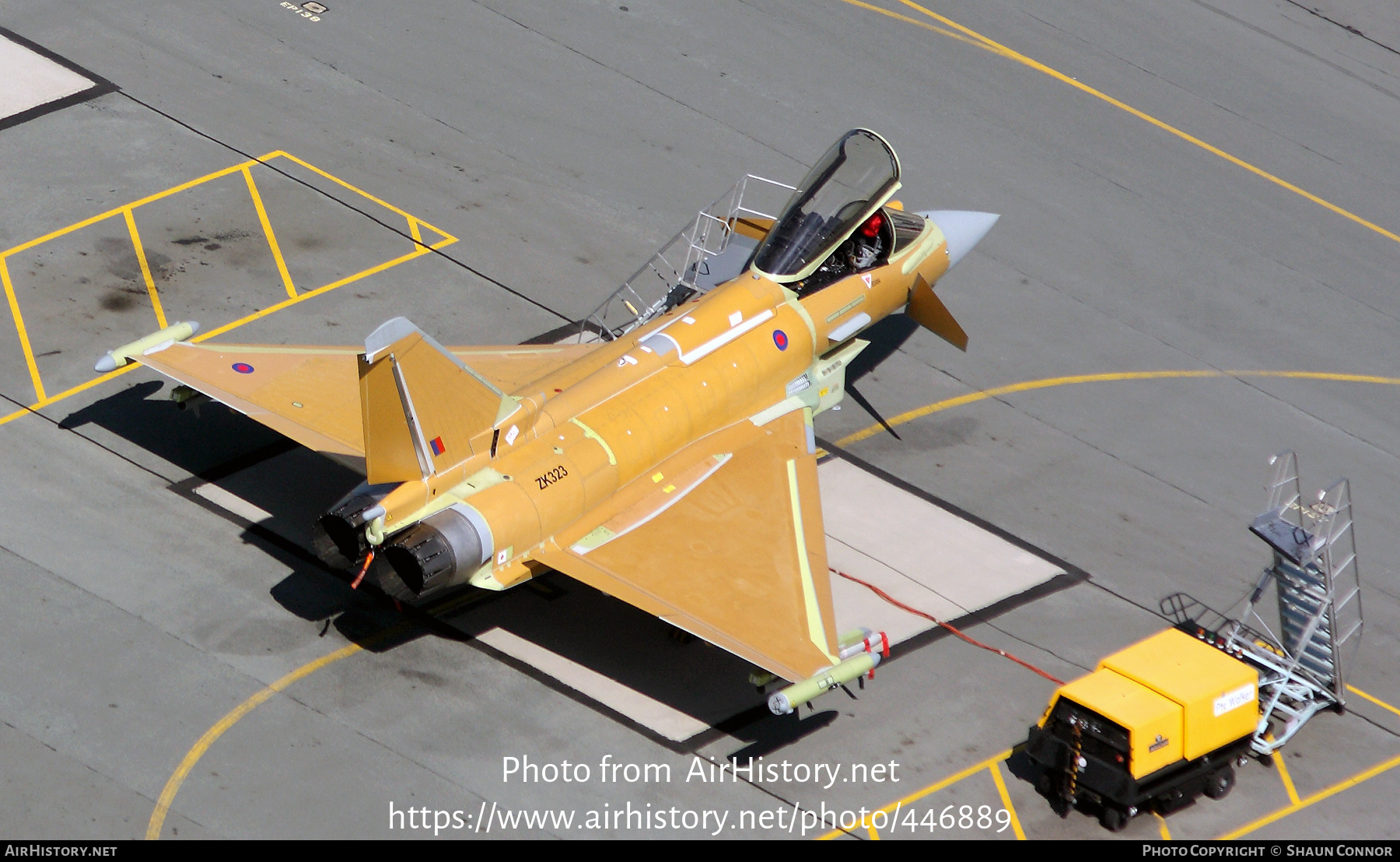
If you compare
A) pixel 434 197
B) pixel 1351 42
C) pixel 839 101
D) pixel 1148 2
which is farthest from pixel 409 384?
pixel 1351 42

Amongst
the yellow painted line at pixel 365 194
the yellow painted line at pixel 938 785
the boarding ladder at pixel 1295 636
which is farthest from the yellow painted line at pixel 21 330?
the boarding ladder at pixel 1295 636

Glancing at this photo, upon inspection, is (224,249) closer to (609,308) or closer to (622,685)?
(609,308)

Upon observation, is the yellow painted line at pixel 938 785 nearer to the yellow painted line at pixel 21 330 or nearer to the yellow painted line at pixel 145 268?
the yellow painted line at pixel 21 330

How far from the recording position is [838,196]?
27766 millimetres

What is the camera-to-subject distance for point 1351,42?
4356cm

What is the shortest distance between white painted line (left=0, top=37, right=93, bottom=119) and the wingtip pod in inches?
454

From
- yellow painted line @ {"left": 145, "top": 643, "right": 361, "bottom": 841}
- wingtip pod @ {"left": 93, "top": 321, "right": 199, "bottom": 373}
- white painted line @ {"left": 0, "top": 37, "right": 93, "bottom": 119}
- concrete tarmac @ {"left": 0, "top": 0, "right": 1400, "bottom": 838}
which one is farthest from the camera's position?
white painted line @ {"left": 0, "top": 37, "right": 93, "bottom": 119}

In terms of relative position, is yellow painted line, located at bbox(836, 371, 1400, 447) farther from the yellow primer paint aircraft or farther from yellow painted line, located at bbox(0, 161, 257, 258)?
yellow painted line, located at bbox(0, 161, 257, 258)

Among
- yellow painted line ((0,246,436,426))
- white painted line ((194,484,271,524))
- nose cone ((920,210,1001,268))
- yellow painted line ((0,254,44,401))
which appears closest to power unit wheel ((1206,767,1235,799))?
nose cone ((920,210,1001,268))

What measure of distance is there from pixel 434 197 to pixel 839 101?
10.2 meters

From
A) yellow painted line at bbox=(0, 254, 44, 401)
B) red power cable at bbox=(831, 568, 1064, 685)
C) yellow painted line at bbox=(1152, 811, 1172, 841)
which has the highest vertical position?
red power cable at bbox=(831, 568, 1064, 685)

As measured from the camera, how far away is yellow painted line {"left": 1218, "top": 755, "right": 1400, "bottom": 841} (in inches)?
886

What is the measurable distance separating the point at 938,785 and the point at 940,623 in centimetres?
330

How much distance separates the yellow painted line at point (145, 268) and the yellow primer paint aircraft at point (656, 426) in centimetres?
432
